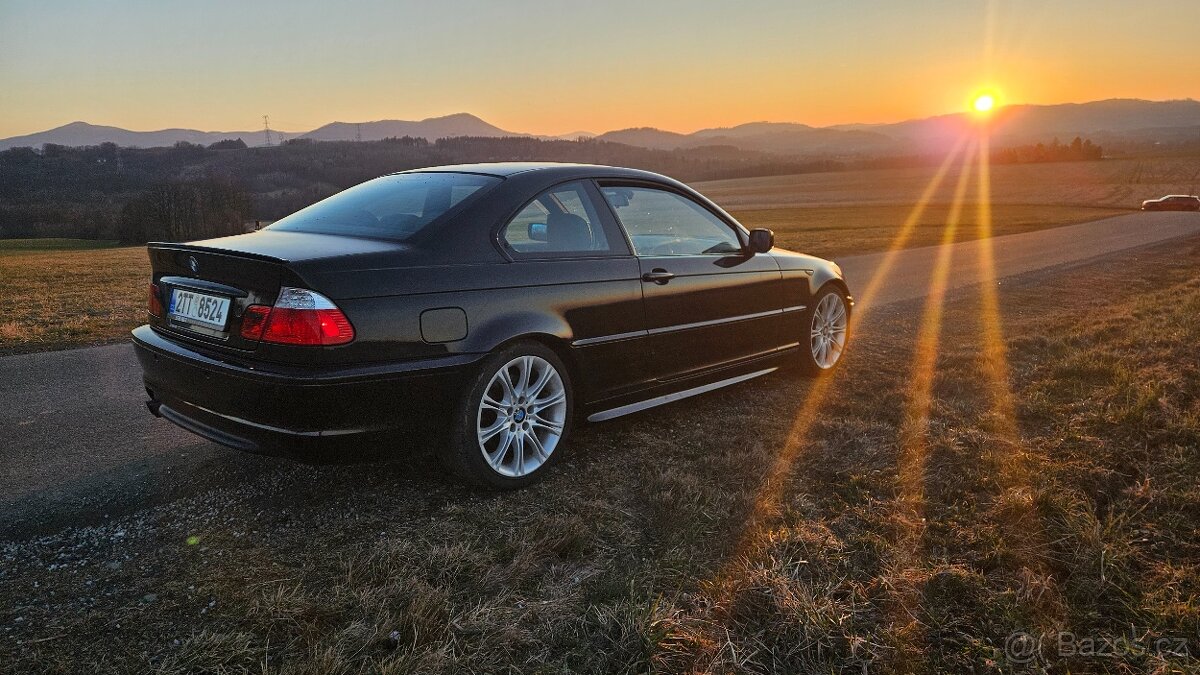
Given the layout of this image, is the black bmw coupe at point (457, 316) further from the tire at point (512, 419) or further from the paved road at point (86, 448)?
the paved road at point (86, 448)

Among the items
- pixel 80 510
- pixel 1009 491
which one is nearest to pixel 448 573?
pixel 80 510

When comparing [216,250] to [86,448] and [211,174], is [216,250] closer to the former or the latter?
[86,448]

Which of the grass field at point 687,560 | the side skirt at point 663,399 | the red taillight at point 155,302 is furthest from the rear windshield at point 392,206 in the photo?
the side skirt at point 663,399

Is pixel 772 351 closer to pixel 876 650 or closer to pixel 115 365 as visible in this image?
pixel 876 650

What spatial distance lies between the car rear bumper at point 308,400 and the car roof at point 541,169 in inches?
45.9

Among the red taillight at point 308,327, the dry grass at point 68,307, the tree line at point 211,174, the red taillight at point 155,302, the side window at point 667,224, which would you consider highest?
the tree line at point 211,174

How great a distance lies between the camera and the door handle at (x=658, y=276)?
4211 mm

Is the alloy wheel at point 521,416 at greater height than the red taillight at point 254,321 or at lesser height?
lesser

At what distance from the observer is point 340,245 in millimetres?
3365

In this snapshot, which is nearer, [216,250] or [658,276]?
[216,250]

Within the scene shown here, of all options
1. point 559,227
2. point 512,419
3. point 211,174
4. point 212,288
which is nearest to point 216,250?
point 212,288

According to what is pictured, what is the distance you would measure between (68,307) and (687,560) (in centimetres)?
1000

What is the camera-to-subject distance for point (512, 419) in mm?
3645

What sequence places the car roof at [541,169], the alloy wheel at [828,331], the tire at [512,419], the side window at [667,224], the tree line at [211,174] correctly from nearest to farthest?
1. the tire at [512,419]
2. the car roof at [541,169]
3. the side window at [667,224]
4. the alloy wheel at [828,331]
5. the tree line at [211,174]
